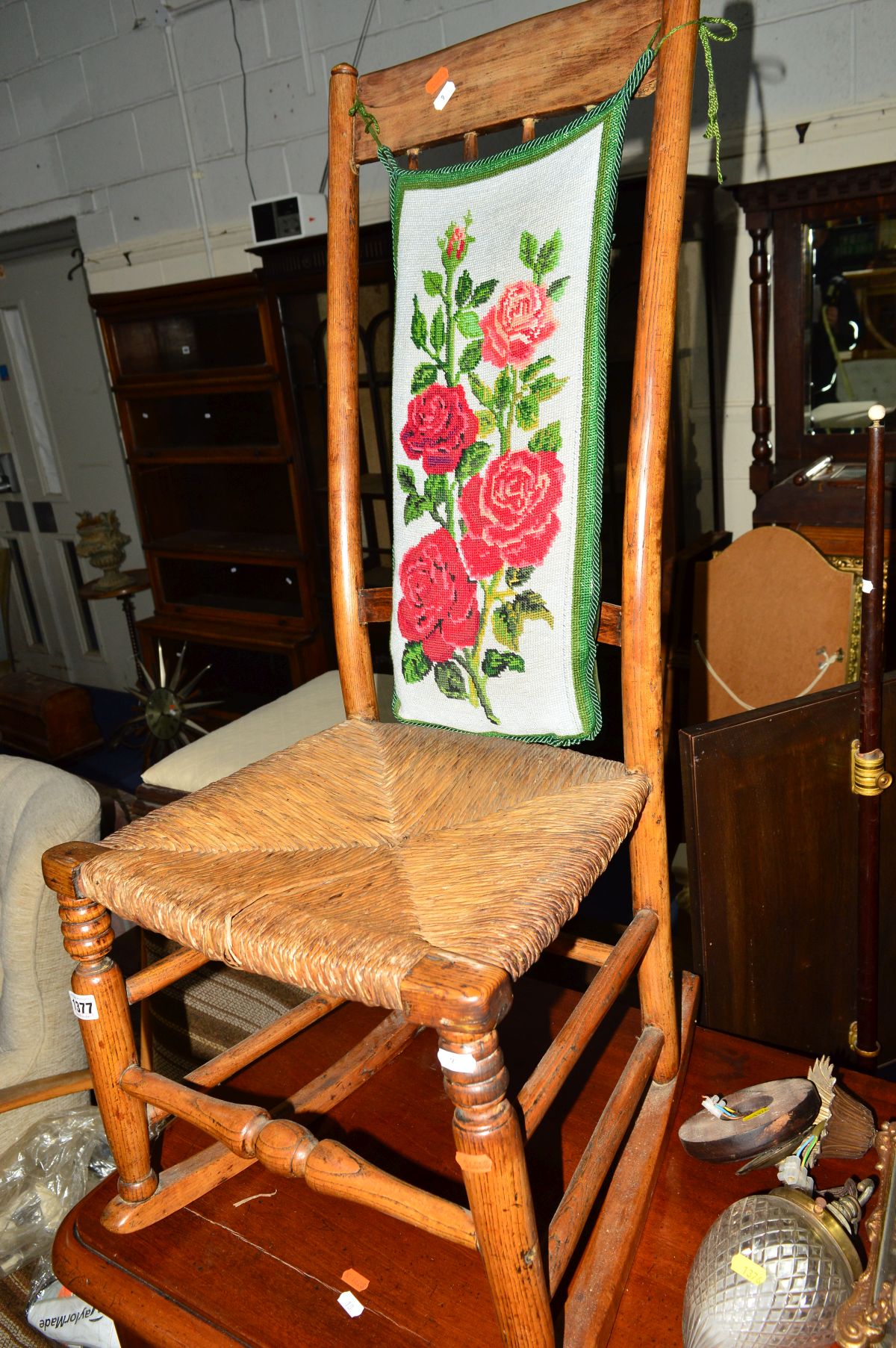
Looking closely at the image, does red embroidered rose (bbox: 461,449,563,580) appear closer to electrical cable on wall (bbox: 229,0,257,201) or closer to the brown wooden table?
the brown wooden table

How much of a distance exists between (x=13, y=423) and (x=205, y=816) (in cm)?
383

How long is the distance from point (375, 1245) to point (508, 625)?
1.82 feet

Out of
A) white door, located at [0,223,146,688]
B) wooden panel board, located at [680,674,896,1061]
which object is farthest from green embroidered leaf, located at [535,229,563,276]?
white door, located at [0,223,146,688]

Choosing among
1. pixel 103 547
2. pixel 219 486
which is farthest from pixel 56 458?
pixel 219 486

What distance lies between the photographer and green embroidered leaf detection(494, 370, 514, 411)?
871 millimetres

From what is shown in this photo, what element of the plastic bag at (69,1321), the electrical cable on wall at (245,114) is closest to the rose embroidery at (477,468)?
the plastic bag at (69,1321)

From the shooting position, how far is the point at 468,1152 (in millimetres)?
586

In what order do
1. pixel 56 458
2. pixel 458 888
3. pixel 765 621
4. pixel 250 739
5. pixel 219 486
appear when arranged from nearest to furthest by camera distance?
pixel 458 888 < pixel 250 739 < pixel 765 621 < pixel 219 486 < pixel 56 458

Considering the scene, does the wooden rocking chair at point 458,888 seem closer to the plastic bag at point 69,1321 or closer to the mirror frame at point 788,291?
the plastic bag at point 69,1321

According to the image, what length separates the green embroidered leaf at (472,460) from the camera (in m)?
0.89

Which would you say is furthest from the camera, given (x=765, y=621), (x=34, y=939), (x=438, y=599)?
(x=765, y=621)

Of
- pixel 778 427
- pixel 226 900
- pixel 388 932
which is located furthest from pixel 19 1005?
pixel 778 427

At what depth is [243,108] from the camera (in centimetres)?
292

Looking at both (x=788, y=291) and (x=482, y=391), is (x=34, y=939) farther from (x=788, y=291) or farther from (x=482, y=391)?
(x=788, y=291)
